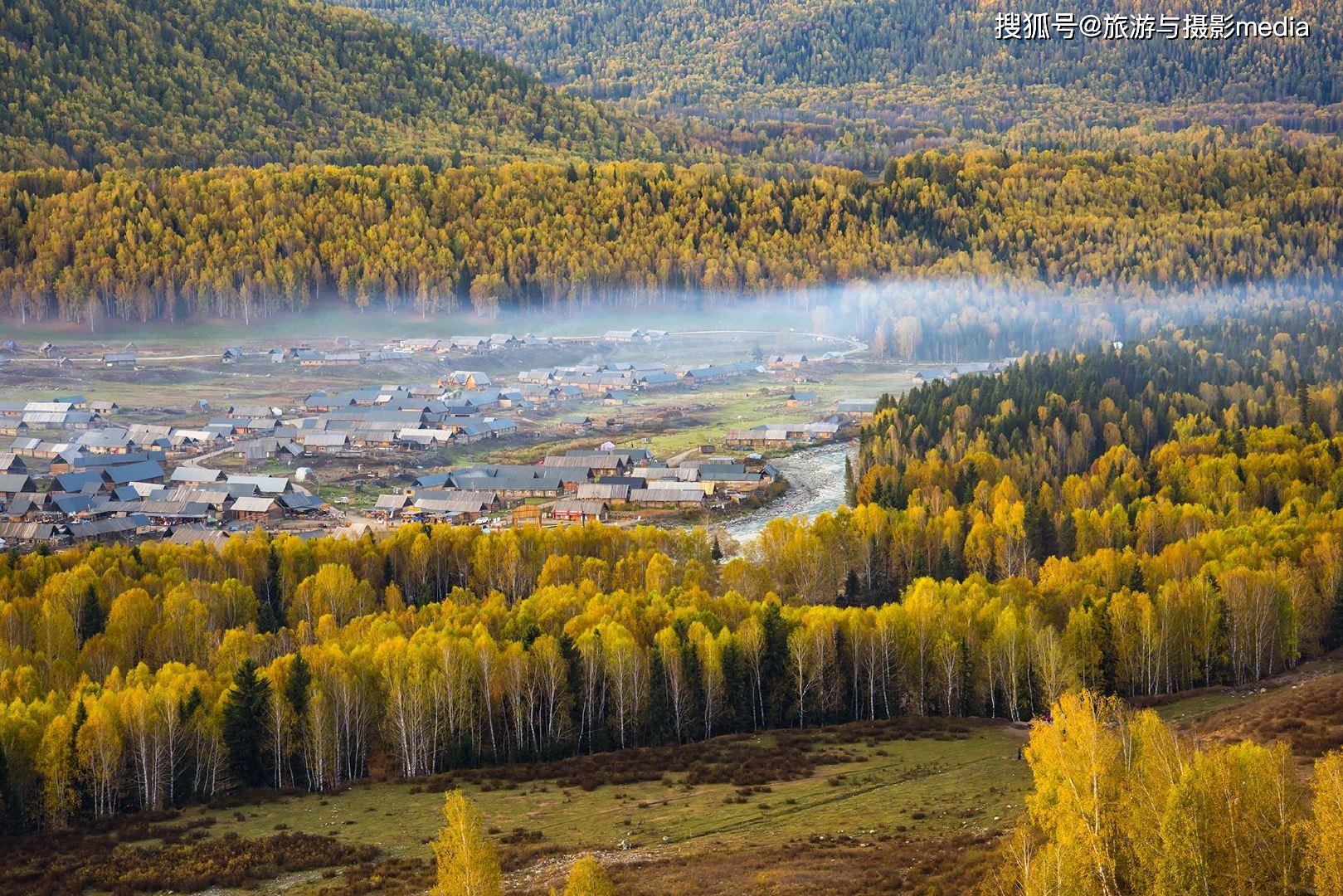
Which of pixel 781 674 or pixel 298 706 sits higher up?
pixel 298 706

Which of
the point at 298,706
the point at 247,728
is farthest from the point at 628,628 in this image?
the point at 247,728

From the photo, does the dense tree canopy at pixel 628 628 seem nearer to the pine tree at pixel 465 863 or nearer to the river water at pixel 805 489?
the river water at pixel 805 489

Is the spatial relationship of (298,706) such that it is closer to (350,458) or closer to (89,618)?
(89,618)

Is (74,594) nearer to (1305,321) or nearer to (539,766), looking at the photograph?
(539,766)

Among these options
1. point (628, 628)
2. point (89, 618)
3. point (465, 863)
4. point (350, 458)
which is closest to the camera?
point (465, 863)

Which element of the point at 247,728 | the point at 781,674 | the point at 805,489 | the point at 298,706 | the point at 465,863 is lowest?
the point at 805,489

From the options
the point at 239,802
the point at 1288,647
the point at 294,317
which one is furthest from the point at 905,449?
the point at 294,317

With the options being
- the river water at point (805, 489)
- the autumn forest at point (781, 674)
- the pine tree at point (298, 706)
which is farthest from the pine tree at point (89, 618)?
the river water at point (805, 489)
